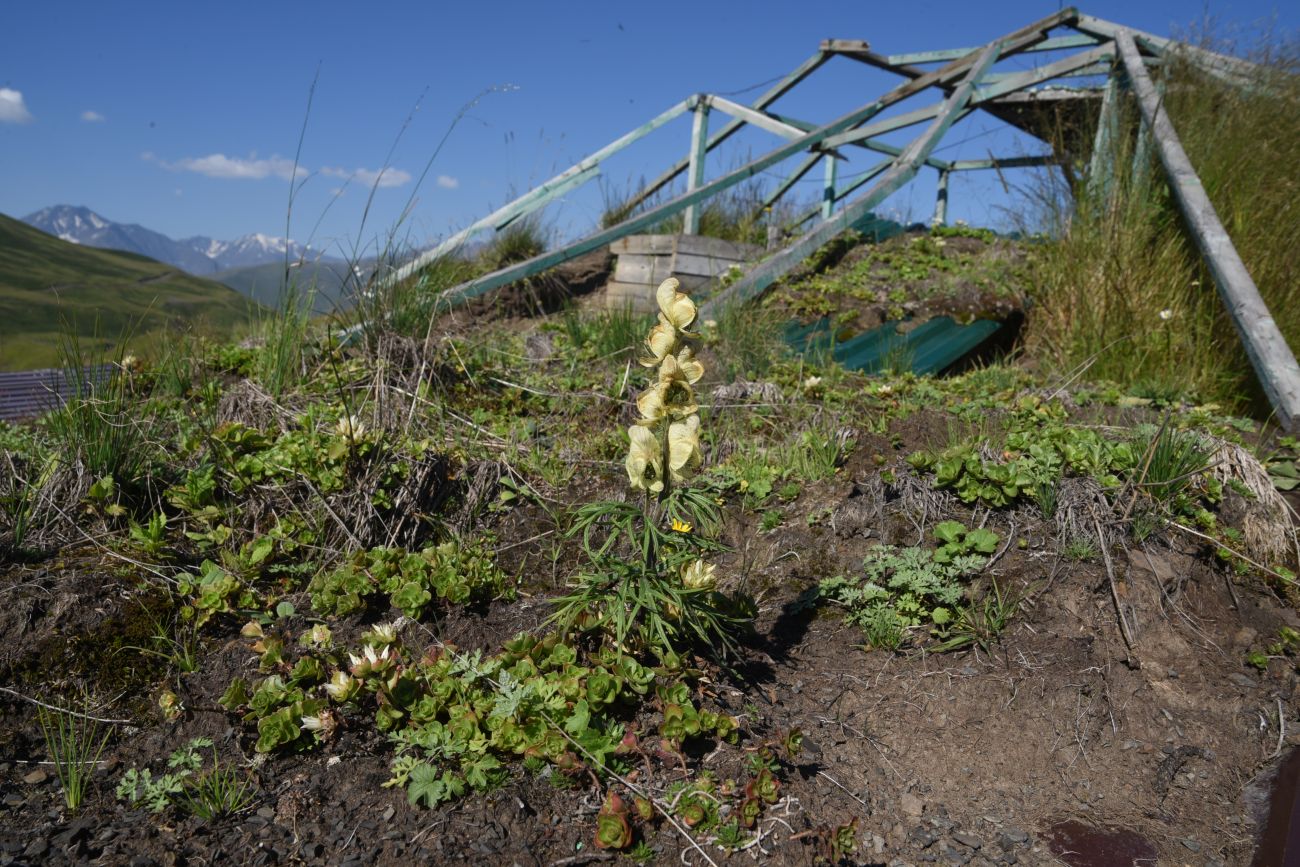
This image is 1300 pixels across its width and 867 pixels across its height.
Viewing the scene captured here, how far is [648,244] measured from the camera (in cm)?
705

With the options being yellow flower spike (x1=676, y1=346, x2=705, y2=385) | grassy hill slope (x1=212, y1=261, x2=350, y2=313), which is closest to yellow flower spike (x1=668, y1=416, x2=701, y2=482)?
yellow flower spike (x1=676, y1=346, x2=705, y2=385)

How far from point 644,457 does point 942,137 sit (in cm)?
626

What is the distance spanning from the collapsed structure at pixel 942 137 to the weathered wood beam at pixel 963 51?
11mm

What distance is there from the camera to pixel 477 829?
5.89 ft

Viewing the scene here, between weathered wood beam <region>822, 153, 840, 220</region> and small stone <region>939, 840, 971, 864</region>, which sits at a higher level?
weathered wood beam <region>822, 153, 840, 220</region>

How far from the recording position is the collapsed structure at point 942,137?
4574 millimetres

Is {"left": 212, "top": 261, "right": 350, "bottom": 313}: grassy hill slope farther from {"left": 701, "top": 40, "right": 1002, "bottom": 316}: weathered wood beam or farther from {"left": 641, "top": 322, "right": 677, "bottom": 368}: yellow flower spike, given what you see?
{"left": 641, "top": 322, "right": 677, "bottom": 368}: yellow flower spike

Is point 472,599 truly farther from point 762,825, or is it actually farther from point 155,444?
point 155,444

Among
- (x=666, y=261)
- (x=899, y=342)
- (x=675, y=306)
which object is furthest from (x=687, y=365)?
(x=666, y=261)

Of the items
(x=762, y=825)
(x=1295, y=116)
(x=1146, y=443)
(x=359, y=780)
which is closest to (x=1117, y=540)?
(x=1146, y=443)

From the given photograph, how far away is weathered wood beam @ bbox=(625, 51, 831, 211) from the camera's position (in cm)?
848

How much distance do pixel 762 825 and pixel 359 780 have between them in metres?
0.99

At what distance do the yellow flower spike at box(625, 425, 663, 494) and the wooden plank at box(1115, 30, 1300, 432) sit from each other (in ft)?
11.3

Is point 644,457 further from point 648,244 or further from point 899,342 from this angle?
point 648,244
